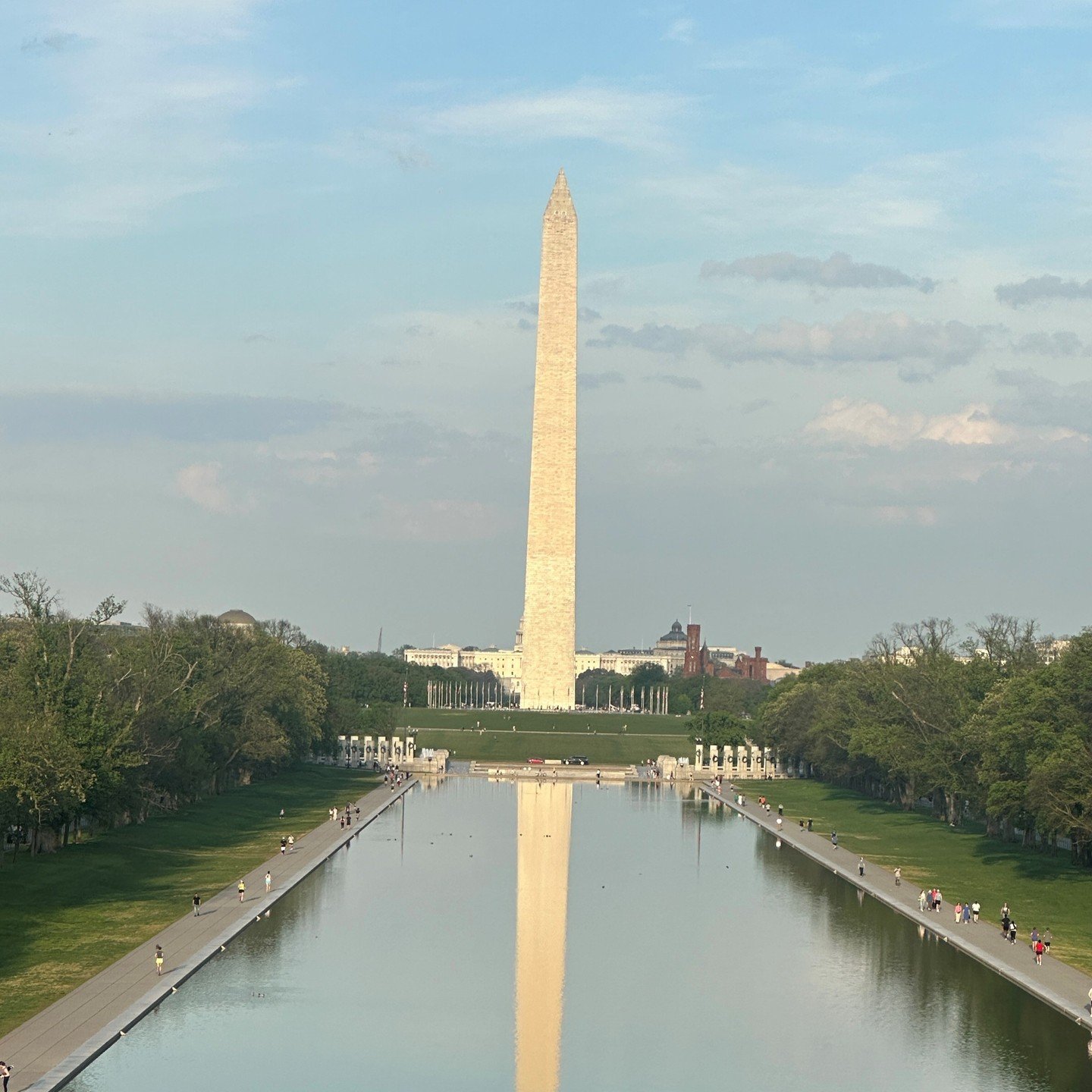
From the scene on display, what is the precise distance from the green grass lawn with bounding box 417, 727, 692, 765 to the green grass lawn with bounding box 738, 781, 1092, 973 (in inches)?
1007

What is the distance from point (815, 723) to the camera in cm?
9281

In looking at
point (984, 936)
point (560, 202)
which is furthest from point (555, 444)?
point (984, 936)

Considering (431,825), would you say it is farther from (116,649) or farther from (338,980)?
(338,980)

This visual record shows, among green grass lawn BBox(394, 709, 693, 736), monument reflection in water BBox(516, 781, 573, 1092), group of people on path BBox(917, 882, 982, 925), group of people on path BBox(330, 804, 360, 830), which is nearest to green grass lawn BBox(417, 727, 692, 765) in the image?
green grass lawn BBox(394, 709, 693, 736)

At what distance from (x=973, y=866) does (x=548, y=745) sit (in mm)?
55793

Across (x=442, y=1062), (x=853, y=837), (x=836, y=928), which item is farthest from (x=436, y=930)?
(x=853, y=837)

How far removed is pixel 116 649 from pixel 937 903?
3960 cm

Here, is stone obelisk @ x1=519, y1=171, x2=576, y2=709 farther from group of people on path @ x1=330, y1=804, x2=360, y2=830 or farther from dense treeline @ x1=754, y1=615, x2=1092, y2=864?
group of people on path @ x1=330, y1=804, x2=360, y2=830

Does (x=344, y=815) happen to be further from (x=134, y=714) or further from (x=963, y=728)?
(x=963, y=728)

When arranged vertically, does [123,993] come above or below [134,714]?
below

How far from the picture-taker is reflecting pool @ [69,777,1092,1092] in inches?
1122

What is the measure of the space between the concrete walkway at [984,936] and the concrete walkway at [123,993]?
1653 centimetres

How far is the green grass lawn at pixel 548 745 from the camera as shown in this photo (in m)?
109

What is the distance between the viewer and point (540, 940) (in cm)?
4119
